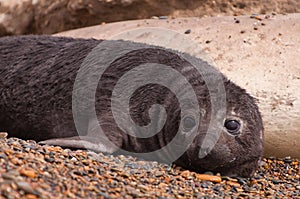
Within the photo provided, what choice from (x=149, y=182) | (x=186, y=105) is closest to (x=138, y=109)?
(x=186, y=105)

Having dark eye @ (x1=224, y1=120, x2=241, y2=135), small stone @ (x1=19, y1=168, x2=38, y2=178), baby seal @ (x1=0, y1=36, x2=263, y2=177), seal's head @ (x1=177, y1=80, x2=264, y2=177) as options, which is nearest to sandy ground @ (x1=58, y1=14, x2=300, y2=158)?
baby seal @ (x1=0, y1=36, x2=263, y2=177)

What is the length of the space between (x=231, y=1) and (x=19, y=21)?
331 cm

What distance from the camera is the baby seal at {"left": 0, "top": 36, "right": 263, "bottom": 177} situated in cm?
444

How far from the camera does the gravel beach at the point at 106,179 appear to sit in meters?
3.17

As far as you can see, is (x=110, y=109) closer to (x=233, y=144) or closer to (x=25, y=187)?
(x=233, y=144)

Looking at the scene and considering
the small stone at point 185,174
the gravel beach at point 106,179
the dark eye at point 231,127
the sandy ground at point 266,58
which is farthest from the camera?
the sandy ground at point 266,58

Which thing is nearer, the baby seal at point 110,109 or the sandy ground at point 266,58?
the baby seal at point 110,109

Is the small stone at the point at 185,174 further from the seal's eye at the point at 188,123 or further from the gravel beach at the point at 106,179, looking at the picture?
the seal's eye at the point at 188,123

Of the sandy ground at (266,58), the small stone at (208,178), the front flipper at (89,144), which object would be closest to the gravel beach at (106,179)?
the small stone at (208,178)

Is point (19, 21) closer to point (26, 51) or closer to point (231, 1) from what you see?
point (231, 1)

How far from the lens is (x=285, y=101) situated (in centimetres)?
555

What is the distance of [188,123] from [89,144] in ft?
2.34

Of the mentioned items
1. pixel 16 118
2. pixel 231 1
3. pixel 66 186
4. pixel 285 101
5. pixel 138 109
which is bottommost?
pixel 66 186

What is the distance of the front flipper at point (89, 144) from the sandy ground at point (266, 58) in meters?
1.65
